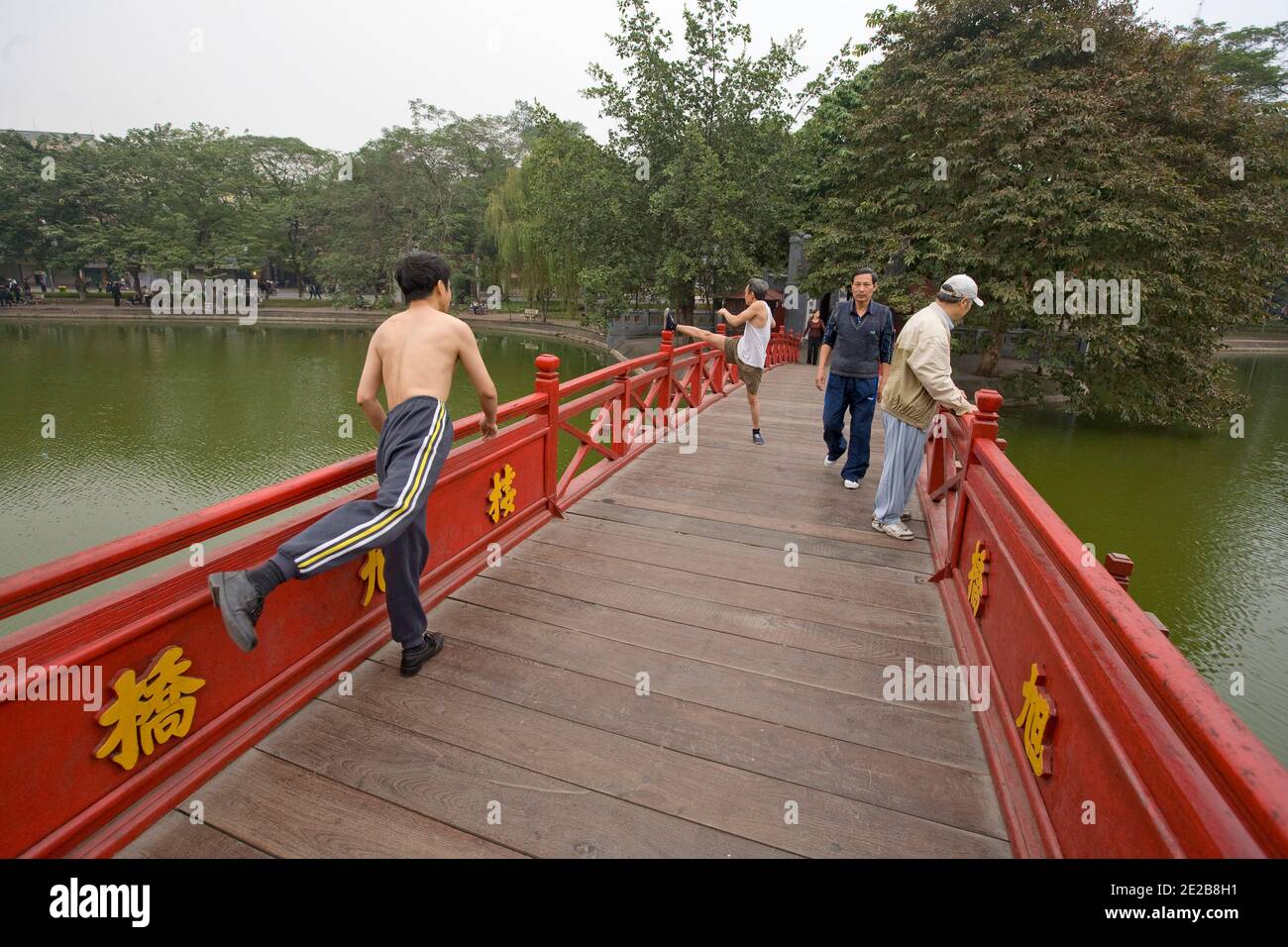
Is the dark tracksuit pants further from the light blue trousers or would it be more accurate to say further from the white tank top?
the white tank top

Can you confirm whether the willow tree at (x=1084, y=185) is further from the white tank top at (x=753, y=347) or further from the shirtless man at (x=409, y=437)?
the shirtless man at (x=409, y=437)

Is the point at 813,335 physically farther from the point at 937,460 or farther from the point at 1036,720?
the point at 1036,720

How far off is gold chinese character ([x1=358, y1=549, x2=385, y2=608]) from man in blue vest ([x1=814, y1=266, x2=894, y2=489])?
134 inches

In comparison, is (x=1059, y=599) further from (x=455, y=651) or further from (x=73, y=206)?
(x=73, y=206)

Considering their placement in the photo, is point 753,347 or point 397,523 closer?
point 397,523

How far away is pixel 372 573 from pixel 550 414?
173 cm

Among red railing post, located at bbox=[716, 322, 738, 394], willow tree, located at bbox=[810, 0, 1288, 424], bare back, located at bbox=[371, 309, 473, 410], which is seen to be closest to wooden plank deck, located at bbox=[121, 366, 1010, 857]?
bare back, located at bbox=[371, 309, 473, 410]

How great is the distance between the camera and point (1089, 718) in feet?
5.71

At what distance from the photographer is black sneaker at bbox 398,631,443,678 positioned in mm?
2688

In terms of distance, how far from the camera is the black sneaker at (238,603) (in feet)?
6.20

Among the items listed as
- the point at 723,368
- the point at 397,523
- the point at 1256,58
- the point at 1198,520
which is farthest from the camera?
the point at 1256,58

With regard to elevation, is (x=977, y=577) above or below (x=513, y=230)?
below

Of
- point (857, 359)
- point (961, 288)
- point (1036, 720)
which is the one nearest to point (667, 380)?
point (857, 359)
